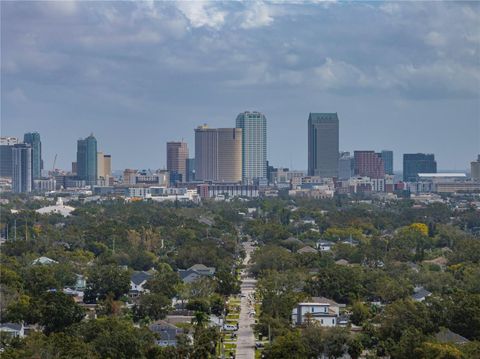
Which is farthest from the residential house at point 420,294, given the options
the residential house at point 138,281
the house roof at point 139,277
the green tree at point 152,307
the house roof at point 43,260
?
the house roof at point 43,260

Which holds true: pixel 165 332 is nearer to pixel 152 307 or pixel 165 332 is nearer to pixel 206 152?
pixel 152 307

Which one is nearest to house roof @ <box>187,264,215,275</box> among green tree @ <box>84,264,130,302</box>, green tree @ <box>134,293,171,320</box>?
green tree @ <box>84,264,130,302</box>

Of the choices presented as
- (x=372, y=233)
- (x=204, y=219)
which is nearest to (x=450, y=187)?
(x=204, y=219)

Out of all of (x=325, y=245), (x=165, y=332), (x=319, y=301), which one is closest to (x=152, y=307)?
(x=165, y=332)

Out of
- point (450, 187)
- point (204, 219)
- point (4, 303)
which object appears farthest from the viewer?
point (450, 187)

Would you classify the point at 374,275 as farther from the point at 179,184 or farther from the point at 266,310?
the point at 179,184
